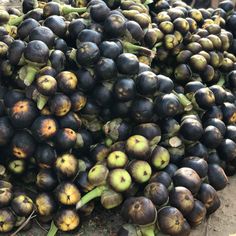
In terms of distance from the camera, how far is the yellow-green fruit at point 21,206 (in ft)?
8.16

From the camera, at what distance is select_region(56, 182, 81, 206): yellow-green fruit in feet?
8.17

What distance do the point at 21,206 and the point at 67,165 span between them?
1.13 ft

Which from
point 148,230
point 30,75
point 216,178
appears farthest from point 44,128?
point 216,178

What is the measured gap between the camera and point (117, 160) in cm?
253

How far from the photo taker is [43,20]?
10.1 ft

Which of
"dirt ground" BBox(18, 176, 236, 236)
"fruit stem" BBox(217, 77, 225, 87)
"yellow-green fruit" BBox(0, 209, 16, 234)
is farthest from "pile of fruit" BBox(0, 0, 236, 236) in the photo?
"fruit stem" BBox(217, 77, 225, 87)

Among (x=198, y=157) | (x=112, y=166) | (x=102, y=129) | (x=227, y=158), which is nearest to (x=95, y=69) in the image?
(x=102, y=129)

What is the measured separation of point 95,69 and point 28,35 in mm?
514

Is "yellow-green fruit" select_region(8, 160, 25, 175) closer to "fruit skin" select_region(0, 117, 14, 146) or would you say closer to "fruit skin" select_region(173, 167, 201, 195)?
"fruit skin" select_region(0, 117, 14, 146)

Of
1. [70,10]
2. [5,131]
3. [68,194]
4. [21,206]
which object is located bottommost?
[21,206]

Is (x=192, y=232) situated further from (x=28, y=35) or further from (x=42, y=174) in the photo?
(x=28, y=35)

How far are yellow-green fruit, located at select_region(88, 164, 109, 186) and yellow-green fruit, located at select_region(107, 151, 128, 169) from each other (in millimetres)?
44

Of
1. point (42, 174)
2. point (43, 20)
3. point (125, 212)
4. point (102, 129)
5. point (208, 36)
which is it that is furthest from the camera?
point (208, 36)

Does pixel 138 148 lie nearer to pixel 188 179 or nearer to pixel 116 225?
pixel 188 179
